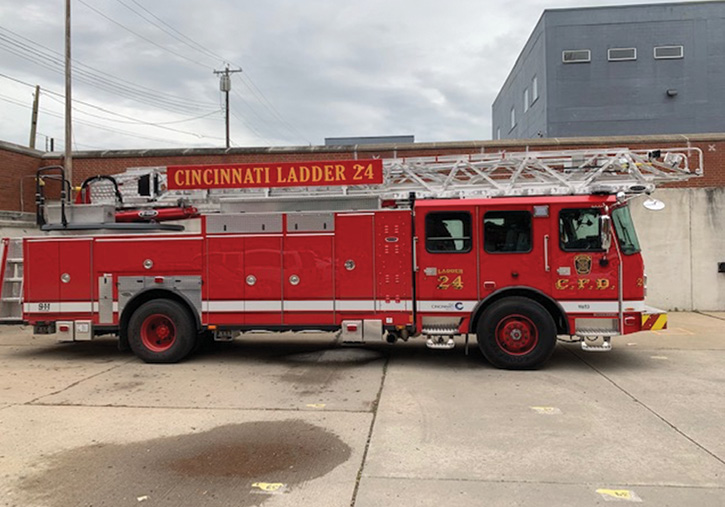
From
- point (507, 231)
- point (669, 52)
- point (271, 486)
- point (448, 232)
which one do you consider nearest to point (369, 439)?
point (271, 486)

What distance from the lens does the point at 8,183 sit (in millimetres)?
13930

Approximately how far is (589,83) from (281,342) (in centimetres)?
2464

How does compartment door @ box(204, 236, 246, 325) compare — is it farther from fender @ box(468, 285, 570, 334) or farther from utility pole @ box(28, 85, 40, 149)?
utility pole @ box(28, 85, 40, 149)

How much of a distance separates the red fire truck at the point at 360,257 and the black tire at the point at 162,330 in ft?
0.07

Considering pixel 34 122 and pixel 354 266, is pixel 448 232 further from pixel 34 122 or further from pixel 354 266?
pixel 34 122

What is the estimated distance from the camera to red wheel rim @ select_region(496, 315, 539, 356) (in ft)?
24.3

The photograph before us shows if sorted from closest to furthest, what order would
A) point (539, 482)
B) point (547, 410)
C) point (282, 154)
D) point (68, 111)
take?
1. point (539, 482)
2. point (547, 410)
3. point (282, 154)
4. point (68, 111)

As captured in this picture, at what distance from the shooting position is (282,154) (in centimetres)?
1444

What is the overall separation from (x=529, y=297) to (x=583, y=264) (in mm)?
850

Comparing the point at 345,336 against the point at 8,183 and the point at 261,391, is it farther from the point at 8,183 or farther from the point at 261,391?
the point at 8,183

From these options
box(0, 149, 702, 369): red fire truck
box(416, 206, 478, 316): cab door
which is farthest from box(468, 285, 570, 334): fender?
box(416, 206, 478, 316): cab door

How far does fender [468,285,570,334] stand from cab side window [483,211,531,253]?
560 millimetres

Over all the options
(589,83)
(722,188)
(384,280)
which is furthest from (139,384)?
(589,83)

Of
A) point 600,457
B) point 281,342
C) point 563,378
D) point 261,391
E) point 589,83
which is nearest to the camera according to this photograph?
point 600,457
